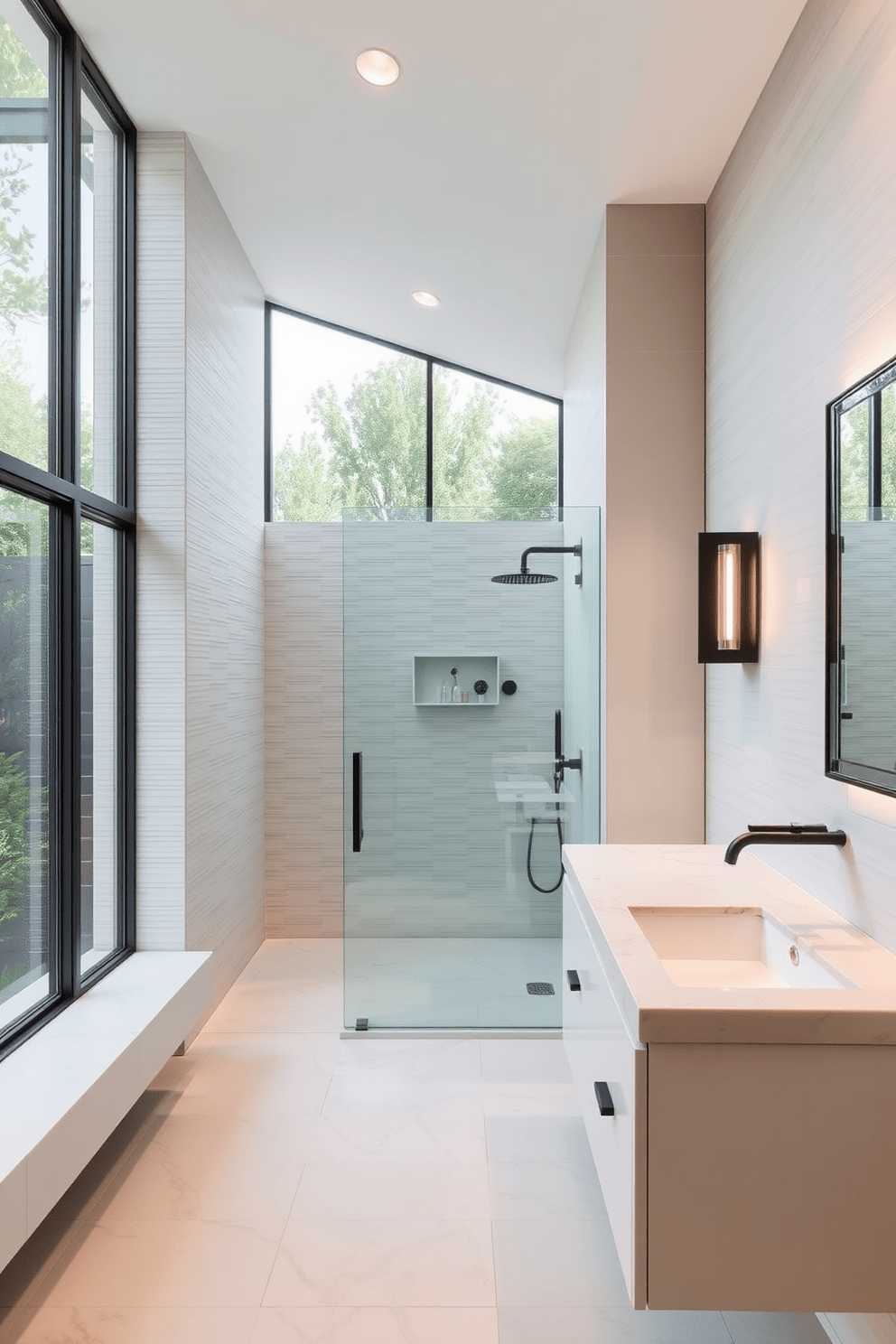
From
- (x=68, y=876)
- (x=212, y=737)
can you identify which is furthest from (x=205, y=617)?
(x=68, y=876)

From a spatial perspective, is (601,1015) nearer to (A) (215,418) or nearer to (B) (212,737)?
(B) (212,737)

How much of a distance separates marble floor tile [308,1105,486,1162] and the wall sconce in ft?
5.08

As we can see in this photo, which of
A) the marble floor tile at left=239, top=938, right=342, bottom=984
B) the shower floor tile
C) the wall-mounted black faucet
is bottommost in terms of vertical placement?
the marble floor tile at left=239, top=938, right=342, bottom=984

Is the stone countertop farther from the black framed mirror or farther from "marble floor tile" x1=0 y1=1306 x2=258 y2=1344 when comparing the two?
"marble floor tile" x1=0 y1=1306 x2=258 y2=1344

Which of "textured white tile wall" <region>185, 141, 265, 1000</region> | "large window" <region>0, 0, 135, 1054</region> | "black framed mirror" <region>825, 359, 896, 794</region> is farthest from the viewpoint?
"textured white tile wall" <region>185, 141, 265, 1000</region>

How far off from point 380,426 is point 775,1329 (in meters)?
4.09

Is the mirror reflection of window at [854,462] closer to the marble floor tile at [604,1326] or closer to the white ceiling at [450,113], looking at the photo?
the white ceiling at [450,113]

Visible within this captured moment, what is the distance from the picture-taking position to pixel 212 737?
11.5 feet

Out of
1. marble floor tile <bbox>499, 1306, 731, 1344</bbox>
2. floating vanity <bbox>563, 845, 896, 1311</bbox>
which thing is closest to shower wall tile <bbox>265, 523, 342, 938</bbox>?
marble floor tile <bbox>499, 1306, 731, 1344</bbox>

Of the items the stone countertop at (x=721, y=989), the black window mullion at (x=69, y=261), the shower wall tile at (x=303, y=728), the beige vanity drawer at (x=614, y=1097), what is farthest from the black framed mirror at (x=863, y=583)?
the shower wall tile at (x=303, y=728)

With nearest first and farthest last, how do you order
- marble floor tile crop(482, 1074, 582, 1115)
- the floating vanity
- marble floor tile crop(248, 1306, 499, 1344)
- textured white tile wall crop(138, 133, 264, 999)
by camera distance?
the floating vanity, marble floor tile crop(248, 1306, 499, 1344), marble floor tile crop(482, 1074, 582, 1115), textured white tile wall crop(138, 133, 264, 999)

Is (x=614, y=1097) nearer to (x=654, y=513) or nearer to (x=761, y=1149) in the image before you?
(x=761, y=1149)

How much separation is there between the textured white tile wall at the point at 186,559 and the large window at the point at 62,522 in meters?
0.06

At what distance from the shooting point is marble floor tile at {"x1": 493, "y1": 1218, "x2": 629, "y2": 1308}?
188 cm
